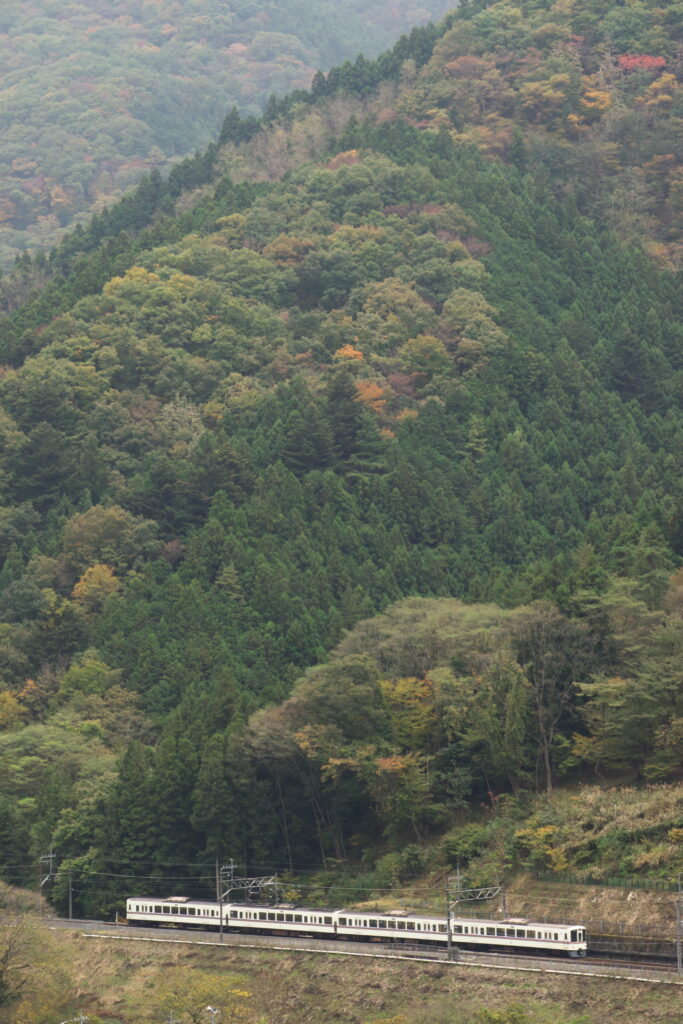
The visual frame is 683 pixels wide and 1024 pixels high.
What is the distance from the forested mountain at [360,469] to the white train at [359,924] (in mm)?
5616

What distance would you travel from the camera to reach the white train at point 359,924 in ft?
240

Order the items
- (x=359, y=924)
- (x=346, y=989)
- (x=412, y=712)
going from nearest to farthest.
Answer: (x=346, y=989)
(x=359, y=924)
(x=412, y=712)

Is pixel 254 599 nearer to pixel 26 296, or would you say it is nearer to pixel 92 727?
pixel 92 727

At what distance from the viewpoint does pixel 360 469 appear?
420 ft

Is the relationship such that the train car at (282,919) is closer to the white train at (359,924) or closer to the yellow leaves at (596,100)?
the white train at (359,924)

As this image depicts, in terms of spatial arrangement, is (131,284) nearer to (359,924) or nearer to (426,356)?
(426,356)

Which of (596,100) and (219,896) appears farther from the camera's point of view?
(596,100)

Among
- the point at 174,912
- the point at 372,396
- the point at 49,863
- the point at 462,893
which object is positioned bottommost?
the point at 49,863

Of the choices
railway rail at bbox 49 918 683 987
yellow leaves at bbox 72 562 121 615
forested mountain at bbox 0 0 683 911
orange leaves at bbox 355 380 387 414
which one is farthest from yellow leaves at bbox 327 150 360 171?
railway rail at bbox 49 918 683 987

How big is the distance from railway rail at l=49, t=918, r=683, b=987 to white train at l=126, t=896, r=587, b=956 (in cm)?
37

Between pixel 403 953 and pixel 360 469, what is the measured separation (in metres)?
55.4

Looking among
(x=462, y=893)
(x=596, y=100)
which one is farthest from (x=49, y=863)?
(x=596, y=100)

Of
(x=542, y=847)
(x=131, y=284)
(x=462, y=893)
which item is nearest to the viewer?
(x=542, y=847)

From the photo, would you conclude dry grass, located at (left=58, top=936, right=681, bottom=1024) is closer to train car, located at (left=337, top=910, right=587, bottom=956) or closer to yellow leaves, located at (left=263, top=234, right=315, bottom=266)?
train car, located at (left=337, top=910, right=587, bottom=956)
